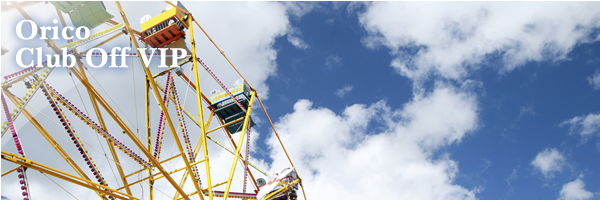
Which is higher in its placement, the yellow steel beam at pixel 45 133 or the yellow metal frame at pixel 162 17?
the yellow metal frame at pixel 162 17

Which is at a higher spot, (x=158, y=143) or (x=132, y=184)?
(x=158, y=143)

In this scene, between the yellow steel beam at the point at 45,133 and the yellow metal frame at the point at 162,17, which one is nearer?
the yellow steel beam at the point at 45,133

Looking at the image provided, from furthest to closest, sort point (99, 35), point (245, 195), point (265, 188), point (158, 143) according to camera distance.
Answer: point (265, 188) < point (245, 195) < point (158, 143) < point (99, 35)

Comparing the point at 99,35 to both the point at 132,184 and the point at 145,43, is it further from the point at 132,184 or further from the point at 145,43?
the point at 132,184

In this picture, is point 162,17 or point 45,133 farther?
point 162,17

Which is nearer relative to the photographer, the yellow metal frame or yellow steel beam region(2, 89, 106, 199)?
yellow steel beam region(2, 89, 106, 199)

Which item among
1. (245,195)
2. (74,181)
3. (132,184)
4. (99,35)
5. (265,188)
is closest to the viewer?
(74,181)

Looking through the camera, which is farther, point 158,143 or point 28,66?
point 158,143

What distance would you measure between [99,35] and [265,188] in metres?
17.3

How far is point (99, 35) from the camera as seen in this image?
18.2m

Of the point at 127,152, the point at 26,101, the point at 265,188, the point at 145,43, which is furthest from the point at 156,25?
the point at 265,188

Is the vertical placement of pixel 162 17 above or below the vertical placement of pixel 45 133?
above

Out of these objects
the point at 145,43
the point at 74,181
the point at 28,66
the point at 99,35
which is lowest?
the point at 74,181

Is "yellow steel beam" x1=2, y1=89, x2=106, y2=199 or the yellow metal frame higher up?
the yellow metal frame
